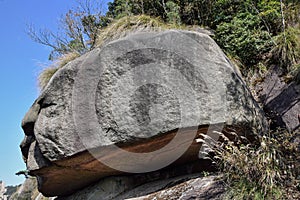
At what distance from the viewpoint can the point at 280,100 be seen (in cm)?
403

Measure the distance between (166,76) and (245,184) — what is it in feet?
Result: 3.89

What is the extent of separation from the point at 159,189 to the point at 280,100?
6.07 ft

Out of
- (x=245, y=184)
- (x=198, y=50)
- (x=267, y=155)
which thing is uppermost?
(x=198, y=50)

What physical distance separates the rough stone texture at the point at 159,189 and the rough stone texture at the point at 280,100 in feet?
4.06

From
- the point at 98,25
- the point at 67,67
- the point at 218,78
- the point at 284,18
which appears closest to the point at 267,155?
the point at 218,78

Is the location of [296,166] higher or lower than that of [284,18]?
lower

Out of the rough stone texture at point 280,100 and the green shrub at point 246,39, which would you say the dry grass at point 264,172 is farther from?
the green shrub at point 246,39

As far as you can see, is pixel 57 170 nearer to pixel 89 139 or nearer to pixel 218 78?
pixel 89 139

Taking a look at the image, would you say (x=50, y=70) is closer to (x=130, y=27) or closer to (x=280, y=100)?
(x=130, y=27)

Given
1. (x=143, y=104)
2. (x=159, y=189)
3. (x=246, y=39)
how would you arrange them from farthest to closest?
1. (x=246, y=39)
2. (x=159, y=189)
3. (x=143, y=104)

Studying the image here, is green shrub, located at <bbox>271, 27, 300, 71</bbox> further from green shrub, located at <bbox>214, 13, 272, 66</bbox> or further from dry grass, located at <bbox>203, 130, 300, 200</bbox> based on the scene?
dry grass, located at <bbox>203, 130, 300, 200</bbox>

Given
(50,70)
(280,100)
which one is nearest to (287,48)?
(280,100)

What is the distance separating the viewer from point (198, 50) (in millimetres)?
3229

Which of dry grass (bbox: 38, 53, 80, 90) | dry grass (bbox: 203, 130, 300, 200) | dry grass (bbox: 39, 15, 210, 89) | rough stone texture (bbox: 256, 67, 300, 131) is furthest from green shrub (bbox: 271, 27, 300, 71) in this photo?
dry grass (bbox: 38, 53, 80, 90)
